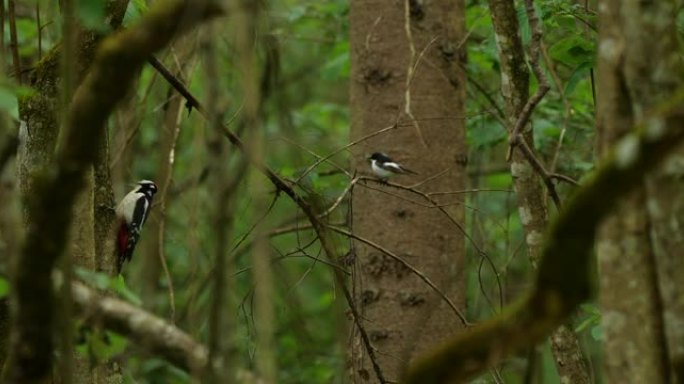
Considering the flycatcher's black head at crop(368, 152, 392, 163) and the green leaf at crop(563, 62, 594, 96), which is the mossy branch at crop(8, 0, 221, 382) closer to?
the green leaf at crop(563, 62, 594, 96)

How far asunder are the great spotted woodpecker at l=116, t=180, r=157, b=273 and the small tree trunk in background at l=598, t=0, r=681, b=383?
4.50m

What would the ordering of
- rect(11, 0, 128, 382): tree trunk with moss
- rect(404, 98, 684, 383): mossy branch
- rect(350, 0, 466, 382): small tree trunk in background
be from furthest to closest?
rect(350, 0, 466, 382): small tree trunk in background < rect(11, 0, 128, 382): tree trunk with moss < rect(404, 98, 684, 383): mossy branch

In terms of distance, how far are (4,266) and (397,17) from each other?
10.6ft

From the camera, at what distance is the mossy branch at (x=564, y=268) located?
222 cm

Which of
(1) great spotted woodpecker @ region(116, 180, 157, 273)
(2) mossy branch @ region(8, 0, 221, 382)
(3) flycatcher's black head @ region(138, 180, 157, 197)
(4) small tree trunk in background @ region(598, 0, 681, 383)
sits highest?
(3) flycatcher's black head @ region(138, 180, 157, 197)

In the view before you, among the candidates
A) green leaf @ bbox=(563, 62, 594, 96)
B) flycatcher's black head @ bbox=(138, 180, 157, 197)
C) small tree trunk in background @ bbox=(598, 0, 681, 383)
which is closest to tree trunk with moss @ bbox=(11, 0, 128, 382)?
green leaf @ bbox=(563, 62, 594, 96)

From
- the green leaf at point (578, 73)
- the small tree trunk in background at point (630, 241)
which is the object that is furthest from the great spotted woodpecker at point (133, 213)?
the small tree trunk in background at point (630, 241)

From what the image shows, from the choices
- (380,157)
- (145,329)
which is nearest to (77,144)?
(145,329)

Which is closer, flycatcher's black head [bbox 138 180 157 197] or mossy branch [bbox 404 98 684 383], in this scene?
mossy branch [bbox 404 98 684 383]

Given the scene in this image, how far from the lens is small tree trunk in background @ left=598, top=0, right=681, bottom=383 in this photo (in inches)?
105

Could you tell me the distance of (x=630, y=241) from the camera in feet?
8.93

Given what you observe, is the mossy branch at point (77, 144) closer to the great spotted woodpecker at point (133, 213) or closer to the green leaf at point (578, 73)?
the green leaf at point (578, 73)

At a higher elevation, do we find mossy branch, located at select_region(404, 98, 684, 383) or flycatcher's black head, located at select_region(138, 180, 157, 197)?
flycatcher's black head, located at select_region(138, 180, 157, 197)

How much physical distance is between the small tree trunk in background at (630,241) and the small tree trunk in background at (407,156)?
8.32ft
